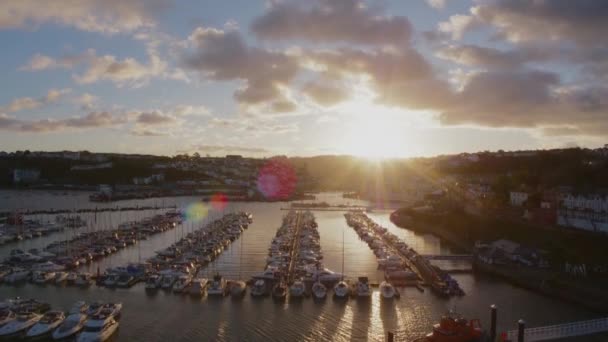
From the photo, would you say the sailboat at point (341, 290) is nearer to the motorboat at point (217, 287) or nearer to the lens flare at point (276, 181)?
the motorboat at point (217, 287)

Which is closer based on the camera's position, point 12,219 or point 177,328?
point 177,328

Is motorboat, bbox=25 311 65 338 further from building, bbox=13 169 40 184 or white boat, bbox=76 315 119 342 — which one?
building, bbox=13 169 40 184

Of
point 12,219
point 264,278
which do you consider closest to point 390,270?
point 264,278

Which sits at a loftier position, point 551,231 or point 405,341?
point 551,231

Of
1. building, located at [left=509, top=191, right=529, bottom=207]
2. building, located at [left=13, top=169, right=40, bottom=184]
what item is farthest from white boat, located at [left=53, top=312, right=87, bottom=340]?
building, located at [left=13, top=169, right=40, bottom=184]

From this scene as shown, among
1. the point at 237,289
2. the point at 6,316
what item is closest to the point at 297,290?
the point at 237,289

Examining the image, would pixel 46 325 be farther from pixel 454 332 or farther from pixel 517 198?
pixel 517 198

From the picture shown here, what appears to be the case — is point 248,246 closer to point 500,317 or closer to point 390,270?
point 390,270
